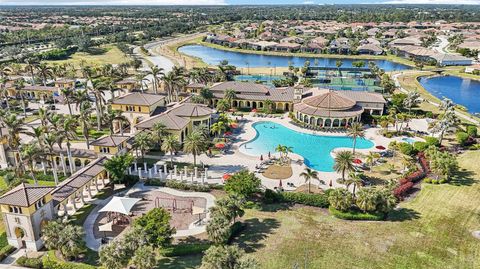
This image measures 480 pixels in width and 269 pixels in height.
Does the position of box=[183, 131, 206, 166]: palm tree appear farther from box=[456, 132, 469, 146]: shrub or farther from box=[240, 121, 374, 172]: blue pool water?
box=[456, 132, 469, 146]: shrub

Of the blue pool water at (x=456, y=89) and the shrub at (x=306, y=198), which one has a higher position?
the shrub at (x=306, y=198)

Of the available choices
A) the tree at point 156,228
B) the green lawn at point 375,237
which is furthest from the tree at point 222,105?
the tree at point 156,228

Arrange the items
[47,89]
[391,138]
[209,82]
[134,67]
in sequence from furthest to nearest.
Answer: [134,67] → [209,82] → [47,89] → [391,138]

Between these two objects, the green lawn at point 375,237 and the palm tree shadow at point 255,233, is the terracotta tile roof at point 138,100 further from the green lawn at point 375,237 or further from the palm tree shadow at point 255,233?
the palm tree shadow at point 255,233

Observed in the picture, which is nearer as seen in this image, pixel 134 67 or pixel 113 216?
pixel 113 216

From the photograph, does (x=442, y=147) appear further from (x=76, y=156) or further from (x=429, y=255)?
(x=76, y=156)

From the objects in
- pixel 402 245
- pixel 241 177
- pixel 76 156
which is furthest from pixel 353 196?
pixel 76 156

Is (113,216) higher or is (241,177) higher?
(241,177)
